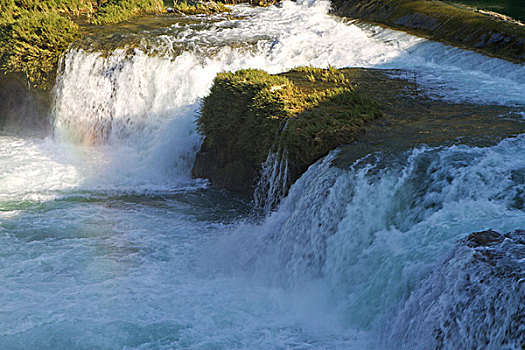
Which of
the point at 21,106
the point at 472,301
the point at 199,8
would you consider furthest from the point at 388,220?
the point at 199,8

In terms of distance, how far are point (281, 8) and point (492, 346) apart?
18.4 meters

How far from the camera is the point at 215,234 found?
8438 millimetres

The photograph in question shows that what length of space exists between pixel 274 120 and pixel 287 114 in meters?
0.28

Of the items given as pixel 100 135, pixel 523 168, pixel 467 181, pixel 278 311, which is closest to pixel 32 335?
pixel 278 311

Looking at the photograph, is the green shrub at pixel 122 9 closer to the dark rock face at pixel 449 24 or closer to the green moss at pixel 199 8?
the green moss at pixel 199 8

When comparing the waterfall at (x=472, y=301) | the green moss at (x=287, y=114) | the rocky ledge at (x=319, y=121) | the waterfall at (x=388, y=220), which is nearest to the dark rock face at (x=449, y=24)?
the rocky ledge at (x=319, y=121)

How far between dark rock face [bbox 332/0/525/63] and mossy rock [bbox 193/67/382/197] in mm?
3605

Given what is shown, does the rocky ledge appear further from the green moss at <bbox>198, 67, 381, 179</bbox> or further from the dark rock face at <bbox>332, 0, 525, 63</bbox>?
the dark rock face at <bbox>332, 0, 525, 63</bbox>

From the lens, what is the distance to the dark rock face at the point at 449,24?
11.7 meters

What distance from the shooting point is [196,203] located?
32.1 feet

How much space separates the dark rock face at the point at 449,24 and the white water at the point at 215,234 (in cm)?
62

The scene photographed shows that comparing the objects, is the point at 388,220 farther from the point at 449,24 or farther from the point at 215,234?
the point at 449,24

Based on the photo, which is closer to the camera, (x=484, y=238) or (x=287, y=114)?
(x=484, y=238)

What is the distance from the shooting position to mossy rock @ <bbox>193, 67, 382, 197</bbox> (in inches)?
312
